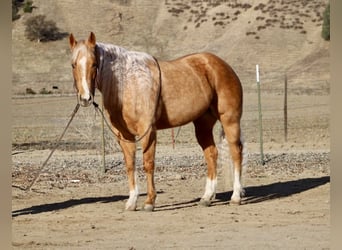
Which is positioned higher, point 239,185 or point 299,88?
point 239,185

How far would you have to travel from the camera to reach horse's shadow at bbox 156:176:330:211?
873cm

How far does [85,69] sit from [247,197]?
9.53 feet

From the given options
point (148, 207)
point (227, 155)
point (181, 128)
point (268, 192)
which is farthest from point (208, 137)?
point (181, 128)

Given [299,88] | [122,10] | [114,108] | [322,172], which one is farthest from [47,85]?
[114,108]

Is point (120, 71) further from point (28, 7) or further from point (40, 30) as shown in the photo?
point (28, 7)

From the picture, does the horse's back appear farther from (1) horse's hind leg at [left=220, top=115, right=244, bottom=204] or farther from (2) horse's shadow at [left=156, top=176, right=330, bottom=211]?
(2) horse's shadow at [left=156, top=176, right=330, bottom=211]

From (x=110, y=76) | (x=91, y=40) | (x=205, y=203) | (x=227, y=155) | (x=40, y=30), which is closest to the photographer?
(x=91, y=40)

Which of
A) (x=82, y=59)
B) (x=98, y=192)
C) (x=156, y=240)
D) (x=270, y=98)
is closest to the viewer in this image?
(x=156, y=240)

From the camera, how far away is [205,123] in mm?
9047

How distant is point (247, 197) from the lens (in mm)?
9234

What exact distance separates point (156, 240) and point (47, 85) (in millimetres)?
34656

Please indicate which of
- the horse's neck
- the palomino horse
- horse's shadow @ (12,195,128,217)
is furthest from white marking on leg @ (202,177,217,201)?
the horse's neck

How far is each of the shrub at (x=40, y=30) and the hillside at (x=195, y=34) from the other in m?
0.60

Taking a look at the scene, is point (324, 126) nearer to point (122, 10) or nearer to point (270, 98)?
point (270, 98)
